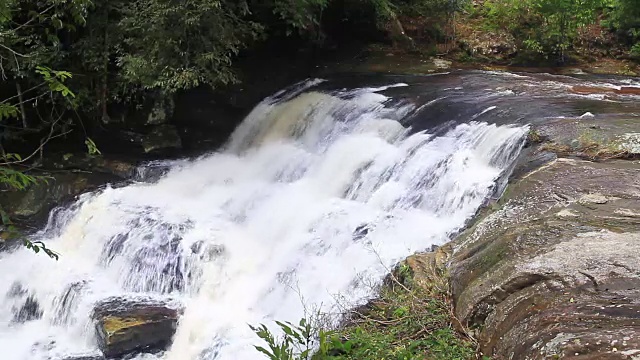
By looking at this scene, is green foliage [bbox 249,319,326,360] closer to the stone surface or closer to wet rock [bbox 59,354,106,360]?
wet rock [bbox 59,354,106,360]

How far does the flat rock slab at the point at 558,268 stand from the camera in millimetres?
3609

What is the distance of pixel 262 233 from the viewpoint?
27.8 ft

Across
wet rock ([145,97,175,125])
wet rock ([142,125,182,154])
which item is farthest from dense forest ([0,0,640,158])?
wet rock ([142,125,182,154])

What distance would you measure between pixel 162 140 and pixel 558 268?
9.49 metres

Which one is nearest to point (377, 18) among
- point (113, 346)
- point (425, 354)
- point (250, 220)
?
point (250, 220)

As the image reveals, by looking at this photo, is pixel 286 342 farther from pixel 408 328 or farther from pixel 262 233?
pixel 262 233

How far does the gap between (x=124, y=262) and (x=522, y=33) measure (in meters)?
12.2

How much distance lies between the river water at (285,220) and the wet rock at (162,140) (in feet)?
A: 2.83

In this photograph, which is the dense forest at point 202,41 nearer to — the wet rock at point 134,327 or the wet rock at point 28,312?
the wet rock at point 28,312

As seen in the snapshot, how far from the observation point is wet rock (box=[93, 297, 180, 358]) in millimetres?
6812

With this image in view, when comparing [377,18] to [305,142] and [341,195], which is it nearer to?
[305,142]

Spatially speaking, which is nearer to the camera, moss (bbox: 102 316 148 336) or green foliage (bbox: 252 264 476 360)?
green foliage (bbox: 252 264 476 360)

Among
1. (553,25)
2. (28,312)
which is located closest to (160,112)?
(28,312)

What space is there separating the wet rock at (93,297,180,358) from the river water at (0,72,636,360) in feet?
0.55
